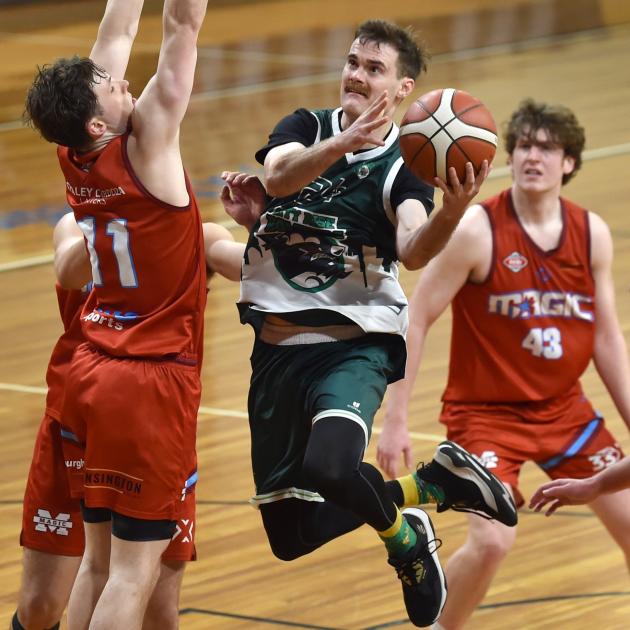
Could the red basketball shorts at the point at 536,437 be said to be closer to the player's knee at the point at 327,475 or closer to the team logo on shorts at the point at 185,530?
the player's knee at the point at 327,475

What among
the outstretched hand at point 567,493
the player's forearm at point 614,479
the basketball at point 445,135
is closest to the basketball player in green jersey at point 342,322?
the basketball at point 445,135

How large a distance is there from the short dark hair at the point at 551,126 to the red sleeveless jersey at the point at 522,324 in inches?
13.8

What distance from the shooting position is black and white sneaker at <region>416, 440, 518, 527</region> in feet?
15.5

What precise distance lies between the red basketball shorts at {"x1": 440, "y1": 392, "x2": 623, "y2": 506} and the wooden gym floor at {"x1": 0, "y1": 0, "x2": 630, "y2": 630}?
56 centimetres

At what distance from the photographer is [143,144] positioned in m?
4.00

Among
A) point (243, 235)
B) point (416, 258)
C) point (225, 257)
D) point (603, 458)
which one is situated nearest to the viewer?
point (416, 258)

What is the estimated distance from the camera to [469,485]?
15.5 ft

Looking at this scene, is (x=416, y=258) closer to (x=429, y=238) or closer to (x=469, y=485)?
(x=429, y=238)

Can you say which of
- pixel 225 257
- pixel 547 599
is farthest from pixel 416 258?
pixel 547 599

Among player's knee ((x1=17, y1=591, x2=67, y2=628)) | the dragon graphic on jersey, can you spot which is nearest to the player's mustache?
the dragon graphic on jersey

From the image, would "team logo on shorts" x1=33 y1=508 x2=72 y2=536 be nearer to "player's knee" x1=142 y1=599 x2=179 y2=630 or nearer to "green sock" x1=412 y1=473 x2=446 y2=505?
"player's knee" x1=142 y1=599 x2=179 y2=630

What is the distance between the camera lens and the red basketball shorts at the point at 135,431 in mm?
4031

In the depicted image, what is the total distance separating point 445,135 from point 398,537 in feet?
4.02

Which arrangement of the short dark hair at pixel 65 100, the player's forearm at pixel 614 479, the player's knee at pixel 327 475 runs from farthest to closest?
1. the player's knee at pixel 327 475
2. the player's forearm at pixel 614 479
3. the short dark hair at pixel 65 100
